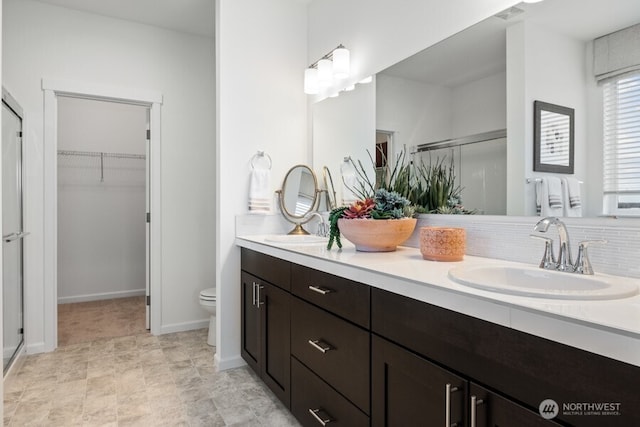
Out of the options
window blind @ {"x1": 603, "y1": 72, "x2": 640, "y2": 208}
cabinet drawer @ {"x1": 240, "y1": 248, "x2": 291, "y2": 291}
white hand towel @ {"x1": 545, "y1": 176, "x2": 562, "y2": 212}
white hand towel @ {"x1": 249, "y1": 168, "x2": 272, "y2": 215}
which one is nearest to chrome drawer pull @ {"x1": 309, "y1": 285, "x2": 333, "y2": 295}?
cabinet drawer @ {"x1": 240, "y1": 248, "x2": 291, "y2": 291}

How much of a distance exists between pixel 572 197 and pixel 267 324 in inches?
59.9

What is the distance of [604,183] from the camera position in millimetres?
1214

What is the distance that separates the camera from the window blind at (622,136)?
1.13m

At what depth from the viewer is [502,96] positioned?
5.04 ft

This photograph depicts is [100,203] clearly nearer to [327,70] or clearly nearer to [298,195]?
[298,195]

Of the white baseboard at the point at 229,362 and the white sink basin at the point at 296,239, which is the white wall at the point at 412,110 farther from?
the white baseboard at the point at 229,362

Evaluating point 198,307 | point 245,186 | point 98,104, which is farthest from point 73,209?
point 245,186

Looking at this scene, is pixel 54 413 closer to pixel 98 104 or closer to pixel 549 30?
pixel 549 30

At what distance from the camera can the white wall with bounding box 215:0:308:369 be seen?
8.28 ft

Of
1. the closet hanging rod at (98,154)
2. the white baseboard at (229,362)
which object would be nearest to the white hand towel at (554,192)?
the white baseboard at (229,362)

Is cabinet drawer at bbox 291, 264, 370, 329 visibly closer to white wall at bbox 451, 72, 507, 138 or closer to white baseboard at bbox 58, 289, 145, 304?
white wall at bbox 451, 72, 507, 138

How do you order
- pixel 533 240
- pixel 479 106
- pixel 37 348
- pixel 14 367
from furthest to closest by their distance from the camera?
pixel 37 348 → pixel 14 367 → pixel 479 106 → pixel 533 240

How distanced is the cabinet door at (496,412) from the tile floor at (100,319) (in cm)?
307

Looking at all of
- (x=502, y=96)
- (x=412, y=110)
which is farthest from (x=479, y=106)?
(x=412, y=110)
